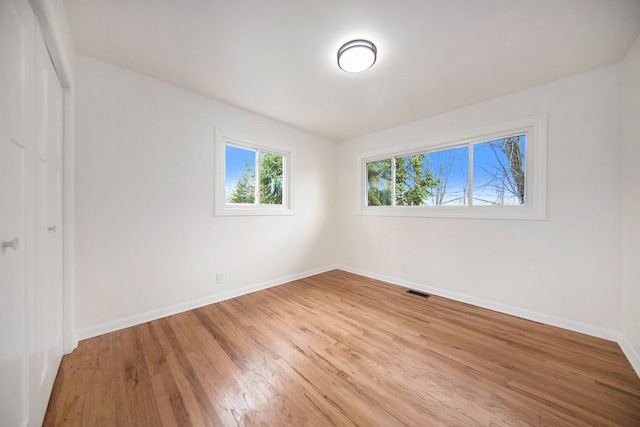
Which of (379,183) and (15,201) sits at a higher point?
(379,183)

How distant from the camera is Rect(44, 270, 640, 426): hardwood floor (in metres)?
1.25

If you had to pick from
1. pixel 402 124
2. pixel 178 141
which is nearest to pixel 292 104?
pixel 178 141

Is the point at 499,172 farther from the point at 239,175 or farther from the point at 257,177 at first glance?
the point at 239,175

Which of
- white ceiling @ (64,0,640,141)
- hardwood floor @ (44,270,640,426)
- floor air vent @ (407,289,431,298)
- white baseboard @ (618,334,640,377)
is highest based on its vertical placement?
white ceiling @ (64,0,640,141)

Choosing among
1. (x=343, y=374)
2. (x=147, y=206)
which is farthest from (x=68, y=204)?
(x=343, y=374)

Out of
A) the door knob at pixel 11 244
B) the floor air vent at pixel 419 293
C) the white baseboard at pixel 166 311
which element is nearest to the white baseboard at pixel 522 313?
the floor air vent at pixel 419 293

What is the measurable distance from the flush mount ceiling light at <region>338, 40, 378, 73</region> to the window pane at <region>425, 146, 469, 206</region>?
5.99ft

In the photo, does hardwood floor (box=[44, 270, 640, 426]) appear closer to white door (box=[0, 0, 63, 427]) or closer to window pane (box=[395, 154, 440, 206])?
white door (box=[0, 0, 63, 427])

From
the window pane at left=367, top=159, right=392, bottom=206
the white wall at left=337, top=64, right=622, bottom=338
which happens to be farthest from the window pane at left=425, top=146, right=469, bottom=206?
the window pane at left=367, top=159, right=392, bottom=206

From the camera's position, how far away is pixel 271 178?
3.43m

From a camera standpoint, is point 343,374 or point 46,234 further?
point 343,374

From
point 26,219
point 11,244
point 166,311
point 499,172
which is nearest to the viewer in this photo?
point 11,244

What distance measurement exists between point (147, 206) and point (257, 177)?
4.48 feet

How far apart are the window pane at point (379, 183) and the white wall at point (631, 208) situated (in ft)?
7.55
